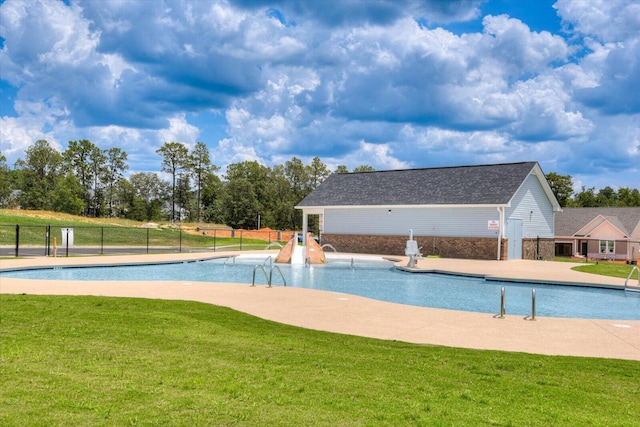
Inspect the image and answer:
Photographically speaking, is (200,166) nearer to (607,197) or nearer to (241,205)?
(241,205)

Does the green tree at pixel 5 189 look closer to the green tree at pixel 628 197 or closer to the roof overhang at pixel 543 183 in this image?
the roof overhang at pixel 543 183

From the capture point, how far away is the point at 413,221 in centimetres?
3086

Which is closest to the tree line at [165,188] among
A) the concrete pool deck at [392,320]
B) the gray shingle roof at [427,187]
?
the gray shingle roof at [427,187]

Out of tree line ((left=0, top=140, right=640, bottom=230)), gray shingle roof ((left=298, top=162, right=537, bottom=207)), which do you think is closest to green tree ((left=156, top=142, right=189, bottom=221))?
tree line ((left=0, top=140, right=640, bottom=230))

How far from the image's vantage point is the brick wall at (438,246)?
2816cm

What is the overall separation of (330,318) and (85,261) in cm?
1582

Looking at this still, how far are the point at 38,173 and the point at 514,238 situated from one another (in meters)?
70.8

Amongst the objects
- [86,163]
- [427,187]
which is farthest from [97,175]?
[427,187]

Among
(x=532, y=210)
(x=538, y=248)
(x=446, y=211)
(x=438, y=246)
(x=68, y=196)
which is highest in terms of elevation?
(x=68, y=196)

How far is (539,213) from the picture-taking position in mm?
32125

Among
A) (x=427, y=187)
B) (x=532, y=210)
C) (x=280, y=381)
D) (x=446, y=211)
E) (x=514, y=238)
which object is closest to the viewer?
(x=280, y=381)

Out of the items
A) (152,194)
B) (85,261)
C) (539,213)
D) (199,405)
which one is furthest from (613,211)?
(152,194)

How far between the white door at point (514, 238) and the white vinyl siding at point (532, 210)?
0.34m

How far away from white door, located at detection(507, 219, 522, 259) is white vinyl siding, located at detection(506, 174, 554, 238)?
0.34m
